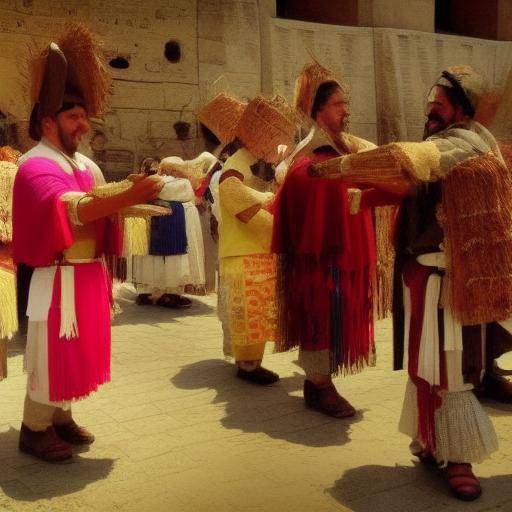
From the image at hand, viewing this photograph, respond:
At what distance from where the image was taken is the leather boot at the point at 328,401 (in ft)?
12.4

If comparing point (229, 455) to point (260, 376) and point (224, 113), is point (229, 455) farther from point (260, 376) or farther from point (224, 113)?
point (224, 113)

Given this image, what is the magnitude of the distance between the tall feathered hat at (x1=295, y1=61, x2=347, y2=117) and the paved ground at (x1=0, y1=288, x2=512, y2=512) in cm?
170

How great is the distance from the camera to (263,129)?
165 inches

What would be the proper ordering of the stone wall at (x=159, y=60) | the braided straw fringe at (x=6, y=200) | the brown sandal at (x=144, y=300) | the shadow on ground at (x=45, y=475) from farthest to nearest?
1. the stone wall at (x=159, y=60)
2. the brown sandal at (x=144, y=300)
3. the braided straw fringe at (x=6, y=200)
4. the shadow on ground at (x=45, y=475)

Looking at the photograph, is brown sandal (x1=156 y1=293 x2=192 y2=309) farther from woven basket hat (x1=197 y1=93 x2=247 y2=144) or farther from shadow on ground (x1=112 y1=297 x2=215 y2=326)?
woven basket hat (x1=197 y1=93 x2=247 y2=144)

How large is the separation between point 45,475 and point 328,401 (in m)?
1.52

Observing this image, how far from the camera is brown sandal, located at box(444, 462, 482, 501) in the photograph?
8.99 ft

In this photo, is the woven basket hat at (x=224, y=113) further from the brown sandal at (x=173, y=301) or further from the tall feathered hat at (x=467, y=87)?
the brown sandal at (x=173, y=301)

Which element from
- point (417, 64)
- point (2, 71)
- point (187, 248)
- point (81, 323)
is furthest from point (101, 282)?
point (417, 64)

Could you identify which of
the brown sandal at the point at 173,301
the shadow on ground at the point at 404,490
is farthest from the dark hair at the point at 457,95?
the brown sandal at the point at 173,301

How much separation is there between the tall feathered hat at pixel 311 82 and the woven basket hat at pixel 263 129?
0.34m

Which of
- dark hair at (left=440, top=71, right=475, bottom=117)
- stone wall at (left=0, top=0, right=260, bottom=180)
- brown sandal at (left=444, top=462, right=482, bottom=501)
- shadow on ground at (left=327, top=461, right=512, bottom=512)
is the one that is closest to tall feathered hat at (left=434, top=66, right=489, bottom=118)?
dark hair at (left=440, top=71, right=475, bottom=117)

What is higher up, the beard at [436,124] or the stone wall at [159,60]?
the stone wall at [159,60]

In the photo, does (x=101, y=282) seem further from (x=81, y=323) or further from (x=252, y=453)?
(x=252, y=453)
